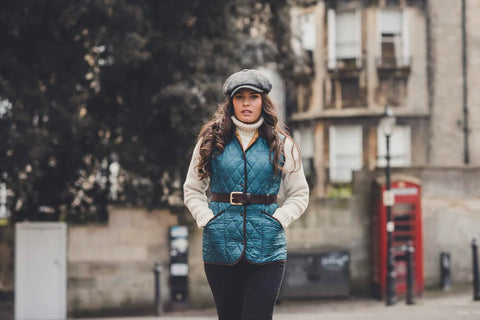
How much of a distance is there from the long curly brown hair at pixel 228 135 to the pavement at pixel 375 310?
7279 millimetres

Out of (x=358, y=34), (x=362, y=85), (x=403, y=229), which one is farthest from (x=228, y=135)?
(x=358, y=34)

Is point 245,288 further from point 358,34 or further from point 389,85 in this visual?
point 358,34

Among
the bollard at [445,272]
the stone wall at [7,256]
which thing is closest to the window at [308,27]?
the bollard at [445,272]

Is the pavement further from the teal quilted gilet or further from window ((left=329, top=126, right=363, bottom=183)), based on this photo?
window ((left=329, top=126, right=363, bottom=183))

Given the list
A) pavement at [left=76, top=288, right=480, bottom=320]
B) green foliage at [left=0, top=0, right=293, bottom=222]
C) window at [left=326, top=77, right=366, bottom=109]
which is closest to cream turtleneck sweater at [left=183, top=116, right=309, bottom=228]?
pavement at [left=76, top=288, right=480, bottom=320]

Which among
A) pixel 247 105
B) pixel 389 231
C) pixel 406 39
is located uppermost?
pixel 406 39

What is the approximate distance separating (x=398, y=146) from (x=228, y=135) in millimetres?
18441

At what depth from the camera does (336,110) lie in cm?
2239

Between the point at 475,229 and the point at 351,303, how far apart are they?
368 centimetres

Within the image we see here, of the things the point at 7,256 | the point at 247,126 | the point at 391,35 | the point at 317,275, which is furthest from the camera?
the point at 391,35

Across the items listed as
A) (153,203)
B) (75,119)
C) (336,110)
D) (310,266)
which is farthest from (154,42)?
(336,110)

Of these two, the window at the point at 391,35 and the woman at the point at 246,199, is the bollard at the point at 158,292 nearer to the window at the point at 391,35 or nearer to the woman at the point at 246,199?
the woman at the point at 246,199

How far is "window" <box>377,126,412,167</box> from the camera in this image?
22.1 meters

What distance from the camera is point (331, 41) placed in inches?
889
